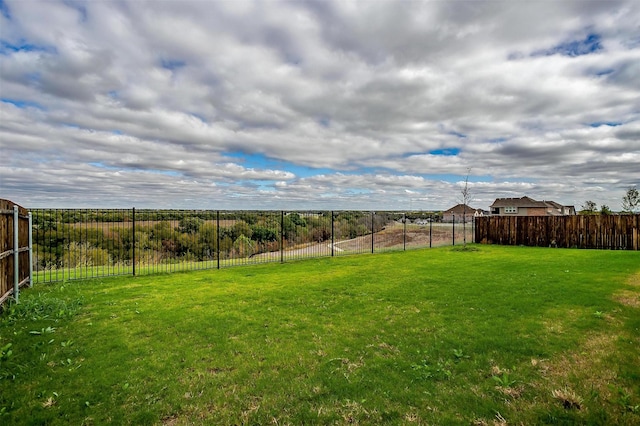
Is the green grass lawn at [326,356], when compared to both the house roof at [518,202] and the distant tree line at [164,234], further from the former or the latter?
the house roof at [518,202]

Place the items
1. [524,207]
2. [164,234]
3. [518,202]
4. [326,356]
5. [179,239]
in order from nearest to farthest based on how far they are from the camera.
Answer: [326,356] < [164,234] < [179,239] < [524,207] < [518,202]

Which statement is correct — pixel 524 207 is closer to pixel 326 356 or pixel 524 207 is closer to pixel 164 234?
pixel 164 234

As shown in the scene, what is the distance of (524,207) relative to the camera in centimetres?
5872

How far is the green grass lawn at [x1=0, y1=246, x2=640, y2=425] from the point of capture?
3.12 m

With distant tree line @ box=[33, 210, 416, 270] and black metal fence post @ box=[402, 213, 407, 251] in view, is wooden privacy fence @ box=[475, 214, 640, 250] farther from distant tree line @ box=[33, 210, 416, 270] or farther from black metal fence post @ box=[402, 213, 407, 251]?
Answer: distant tree line @ box=[33, 210, 416, 270]

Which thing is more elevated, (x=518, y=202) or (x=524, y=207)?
(x=518, y=202)

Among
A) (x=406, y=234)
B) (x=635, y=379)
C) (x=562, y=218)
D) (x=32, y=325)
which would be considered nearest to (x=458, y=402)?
(x=635, y=379)

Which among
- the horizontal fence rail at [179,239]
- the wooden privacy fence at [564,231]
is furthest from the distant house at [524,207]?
the horizontal fence rail at [179,239]

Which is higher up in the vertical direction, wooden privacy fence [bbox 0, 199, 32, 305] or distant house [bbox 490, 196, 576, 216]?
distant house [bbox 490, 196, 576, 216]

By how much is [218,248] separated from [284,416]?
10.2 m

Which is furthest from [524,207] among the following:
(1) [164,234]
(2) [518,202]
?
(1) [164,234]

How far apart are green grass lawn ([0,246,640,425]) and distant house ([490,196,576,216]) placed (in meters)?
57.1

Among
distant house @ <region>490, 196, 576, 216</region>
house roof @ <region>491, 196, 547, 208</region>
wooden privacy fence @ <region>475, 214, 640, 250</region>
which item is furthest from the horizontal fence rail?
house roof @ <region>491, 196, 547, 208</region>

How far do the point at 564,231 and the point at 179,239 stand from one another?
2026cm
